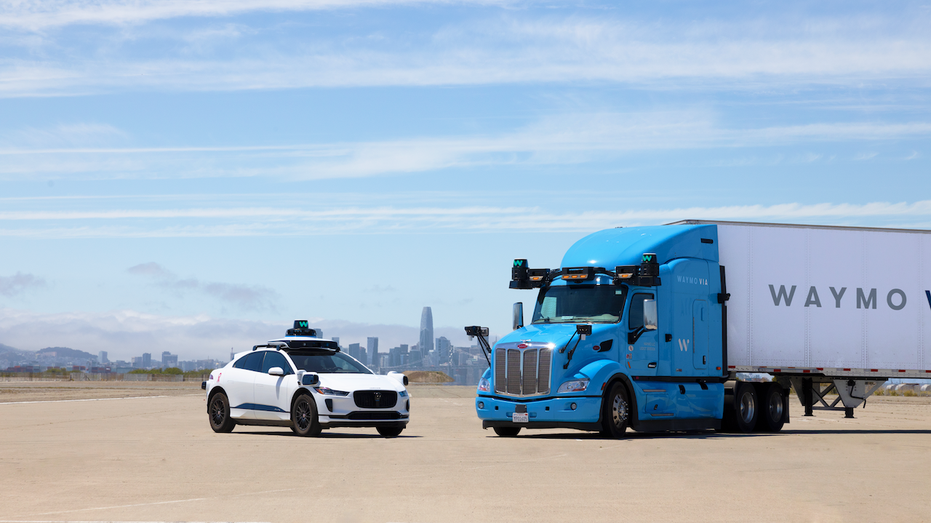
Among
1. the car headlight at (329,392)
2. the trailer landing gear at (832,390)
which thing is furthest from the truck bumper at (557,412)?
the trailer landing gear at (832,390)

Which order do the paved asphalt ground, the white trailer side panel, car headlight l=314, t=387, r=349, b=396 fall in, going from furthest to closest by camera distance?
the white trailer side panel → car headlight l=314, t=387, r=349, b=396 → the paved asphalt ground

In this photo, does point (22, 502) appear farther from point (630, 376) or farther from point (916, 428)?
point (916, 428)

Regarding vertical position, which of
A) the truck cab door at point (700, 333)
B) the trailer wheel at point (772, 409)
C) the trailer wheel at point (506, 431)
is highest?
the truck cab door at point (700, 333)

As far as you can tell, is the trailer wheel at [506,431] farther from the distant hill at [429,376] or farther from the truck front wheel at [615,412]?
the distant hill at [429,376]

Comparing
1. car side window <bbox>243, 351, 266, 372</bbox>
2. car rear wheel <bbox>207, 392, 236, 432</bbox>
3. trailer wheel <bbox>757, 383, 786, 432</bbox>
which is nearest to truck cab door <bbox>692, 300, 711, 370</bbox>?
trailer wheel <bbox>757, 383, 786, 432</bbox>

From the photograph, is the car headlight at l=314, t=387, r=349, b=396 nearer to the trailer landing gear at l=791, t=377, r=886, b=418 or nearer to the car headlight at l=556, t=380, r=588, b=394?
the car headlight at l=556, t=380, r=588, b=394

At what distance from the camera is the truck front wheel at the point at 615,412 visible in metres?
19.8

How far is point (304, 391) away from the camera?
770 inches

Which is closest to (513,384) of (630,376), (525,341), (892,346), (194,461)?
(525,341)

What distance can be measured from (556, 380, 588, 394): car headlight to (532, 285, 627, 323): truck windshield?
1552 millimetres

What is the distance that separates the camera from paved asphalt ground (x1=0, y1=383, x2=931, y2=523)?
9.55 metres

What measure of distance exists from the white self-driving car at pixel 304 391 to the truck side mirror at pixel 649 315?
4.74 metres

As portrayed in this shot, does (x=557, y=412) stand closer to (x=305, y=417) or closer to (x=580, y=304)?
(x=580, y=304)

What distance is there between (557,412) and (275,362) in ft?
17.7
